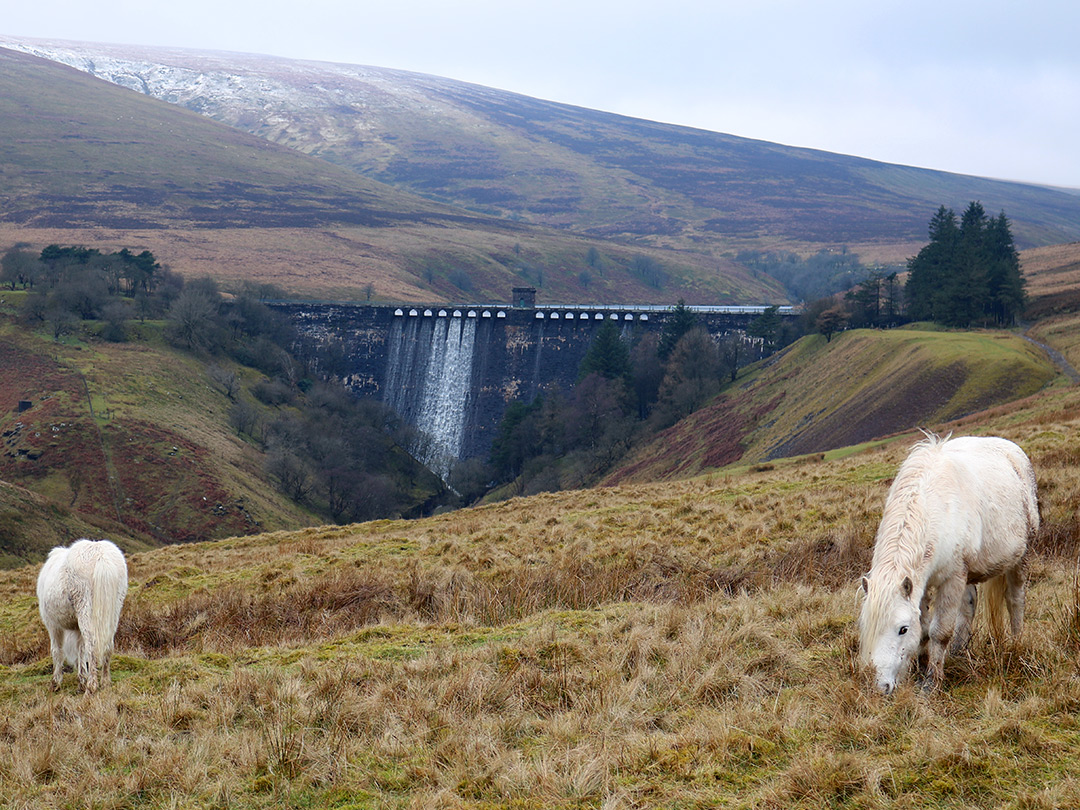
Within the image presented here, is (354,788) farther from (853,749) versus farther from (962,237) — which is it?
(962,237)

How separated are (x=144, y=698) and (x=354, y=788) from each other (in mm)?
3672

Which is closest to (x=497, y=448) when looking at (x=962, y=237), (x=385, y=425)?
(x=385, y=425)

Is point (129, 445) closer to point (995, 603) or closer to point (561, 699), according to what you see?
point (561, 699)

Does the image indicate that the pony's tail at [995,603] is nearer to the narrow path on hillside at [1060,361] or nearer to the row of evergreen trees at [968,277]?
the narrow path on hillside at [1060,361]

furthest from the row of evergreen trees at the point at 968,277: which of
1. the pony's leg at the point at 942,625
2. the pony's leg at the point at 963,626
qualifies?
the pony's leg at the point at 942,625

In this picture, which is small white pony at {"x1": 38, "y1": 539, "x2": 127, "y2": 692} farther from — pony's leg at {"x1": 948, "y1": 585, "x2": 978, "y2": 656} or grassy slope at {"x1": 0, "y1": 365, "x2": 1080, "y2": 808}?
pony's leg at {"x1": 948, "y1": 585, "x2": 978, "y2": 656}

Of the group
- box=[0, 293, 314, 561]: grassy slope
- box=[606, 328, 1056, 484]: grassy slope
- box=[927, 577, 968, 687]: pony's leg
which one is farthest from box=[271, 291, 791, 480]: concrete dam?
box=[927, 577, 968, 687]: pony's leg

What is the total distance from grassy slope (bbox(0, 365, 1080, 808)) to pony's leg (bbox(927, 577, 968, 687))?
0.22 m

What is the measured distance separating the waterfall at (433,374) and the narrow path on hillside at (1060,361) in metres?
68.3

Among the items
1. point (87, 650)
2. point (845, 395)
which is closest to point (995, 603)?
point (87, 650)

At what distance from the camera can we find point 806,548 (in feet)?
43.0

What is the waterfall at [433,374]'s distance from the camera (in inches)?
4301

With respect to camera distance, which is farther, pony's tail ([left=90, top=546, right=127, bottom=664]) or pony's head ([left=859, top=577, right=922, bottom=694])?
pony's tail ([left=90, top=546, right=127, bottom=664])

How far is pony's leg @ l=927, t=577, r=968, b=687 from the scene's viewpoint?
21.1ft
